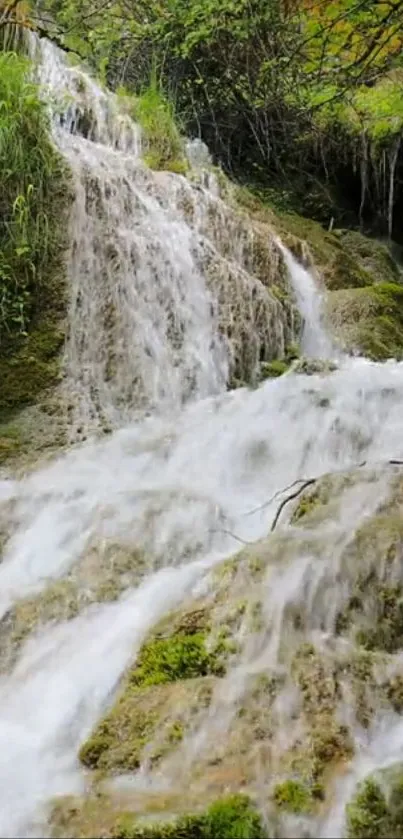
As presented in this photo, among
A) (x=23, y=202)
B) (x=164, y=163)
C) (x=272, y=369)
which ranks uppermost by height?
(x=164, y=163)

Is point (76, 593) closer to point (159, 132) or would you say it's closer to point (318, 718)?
point (318, 718)

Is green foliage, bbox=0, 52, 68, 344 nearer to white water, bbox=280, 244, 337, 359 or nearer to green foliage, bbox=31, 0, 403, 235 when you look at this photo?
white water, bbox=280, 244, 337, 359

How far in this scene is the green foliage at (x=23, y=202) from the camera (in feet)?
17.6

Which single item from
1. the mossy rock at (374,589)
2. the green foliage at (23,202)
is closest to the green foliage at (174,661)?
the mossy rock at (374,589)

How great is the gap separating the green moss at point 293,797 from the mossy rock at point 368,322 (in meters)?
4.36

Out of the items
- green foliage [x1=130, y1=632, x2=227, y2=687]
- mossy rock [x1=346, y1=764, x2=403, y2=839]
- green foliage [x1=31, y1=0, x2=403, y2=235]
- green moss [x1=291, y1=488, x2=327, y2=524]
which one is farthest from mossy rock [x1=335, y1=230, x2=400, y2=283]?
mossy rock [x1=346, y1=764, x2=403, y2=839]

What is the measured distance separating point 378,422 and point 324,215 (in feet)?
18.2

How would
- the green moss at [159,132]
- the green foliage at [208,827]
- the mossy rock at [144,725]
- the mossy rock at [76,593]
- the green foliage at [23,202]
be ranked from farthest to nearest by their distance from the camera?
the green moss at [159,132], the green foliage at [23,202], the mossy rock at [76,593], the mossy rock at [144,725], the green foliage at [208,827]

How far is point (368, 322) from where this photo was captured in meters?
6.36

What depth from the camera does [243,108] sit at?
9.31m

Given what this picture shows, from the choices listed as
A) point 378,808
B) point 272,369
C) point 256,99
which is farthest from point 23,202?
point 378,808

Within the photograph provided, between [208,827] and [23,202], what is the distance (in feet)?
15.1

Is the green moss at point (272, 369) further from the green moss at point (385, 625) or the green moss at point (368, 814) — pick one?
the green moss at point (368, 814)

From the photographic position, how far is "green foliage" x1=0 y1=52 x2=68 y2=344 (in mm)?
5367
